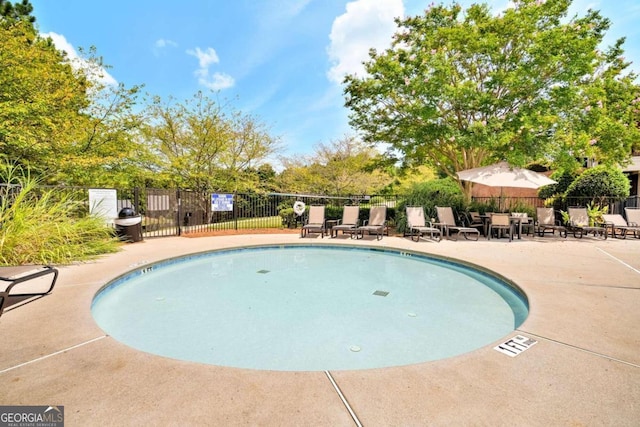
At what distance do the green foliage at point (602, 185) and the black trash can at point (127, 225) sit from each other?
585 inches

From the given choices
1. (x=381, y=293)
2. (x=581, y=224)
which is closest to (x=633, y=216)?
(x=581, y=224)

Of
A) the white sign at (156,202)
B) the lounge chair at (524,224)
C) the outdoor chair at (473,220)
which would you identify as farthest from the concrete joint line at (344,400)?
the white sign at (156,202)

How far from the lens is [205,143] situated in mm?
14008

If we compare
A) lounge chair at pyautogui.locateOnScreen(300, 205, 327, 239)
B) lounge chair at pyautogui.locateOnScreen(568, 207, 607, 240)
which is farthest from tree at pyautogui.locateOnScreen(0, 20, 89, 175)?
lounge chair at pyautogui.locateOnScreen(568, 207, 607, 240)

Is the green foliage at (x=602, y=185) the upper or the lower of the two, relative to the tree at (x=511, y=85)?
lower

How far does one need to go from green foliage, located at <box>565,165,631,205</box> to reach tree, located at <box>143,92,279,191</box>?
527 inches

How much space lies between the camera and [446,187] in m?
15.7

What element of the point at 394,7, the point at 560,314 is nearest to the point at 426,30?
the point at 394,7

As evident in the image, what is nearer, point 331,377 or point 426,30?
point 331,377

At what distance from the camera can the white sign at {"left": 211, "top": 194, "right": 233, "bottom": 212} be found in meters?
10.3

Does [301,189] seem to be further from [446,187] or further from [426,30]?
[426,30]

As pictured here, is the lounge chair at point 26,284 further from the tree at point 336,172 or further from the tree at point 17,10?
the tree at point 17,10

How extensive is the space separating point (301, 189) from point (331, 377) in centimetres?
1405

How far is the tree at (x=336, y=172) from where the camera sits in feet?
49.3
